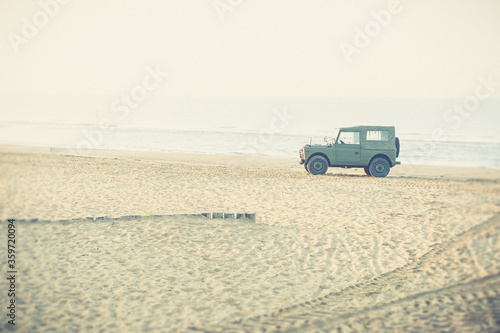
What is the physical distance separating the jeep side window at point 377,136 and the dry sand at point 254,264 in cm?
580

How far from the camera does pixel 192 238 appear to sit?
260 inches

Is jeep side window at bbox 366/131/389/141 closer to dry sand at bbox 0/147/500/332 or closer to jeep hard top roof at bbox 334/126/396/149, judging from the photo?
jeep hard top roof at bbox 334/126/396/149

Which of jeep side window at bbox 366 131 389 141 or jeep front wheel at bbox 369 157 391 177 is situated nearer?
jeep side window at bbox 366 131 389 141

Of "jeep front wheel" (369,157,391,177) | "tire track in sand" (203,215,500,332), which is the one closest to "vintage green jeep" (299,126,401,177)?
"jeep front wheel" (369,157,391,177)

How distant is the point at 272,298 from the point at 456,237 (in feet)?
11.8

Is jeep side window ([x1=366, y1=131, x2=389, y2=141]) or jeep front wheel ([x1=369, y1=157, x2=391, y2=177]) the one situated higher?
jeep side window ([x1=366, y1=131, x2=389, y2=141])

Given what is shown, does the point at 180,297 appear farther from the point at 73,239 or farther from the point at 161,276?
the point at 73,239

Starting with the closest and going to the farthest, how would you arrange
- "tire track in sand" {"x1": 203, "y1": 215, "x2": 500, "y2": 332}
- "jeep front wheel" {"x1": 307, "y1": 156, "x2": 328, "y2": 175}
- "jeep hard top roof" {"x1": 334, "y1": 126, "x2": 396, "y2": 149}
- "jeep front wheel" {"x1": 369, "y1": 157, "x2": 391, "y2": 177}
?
"tire track in sand" {"x1": 203, "y1": 215, "x2": 500, "y2": 332} < "jeep hard top roof" {"x1": 334, "y1": 126, "x2": 396, "y2": 149} < "jeep front wheel" {"x1": 369, "y1": 157, "x2": 391, "y2": 177} < "jeep front wheel" {"x1": 307, "y1": 156, "x2": 328, "y2": 175}

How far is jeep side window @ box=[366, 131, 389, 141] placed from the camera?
1496cm

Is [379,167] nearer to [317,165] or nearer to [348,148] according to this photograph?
[348,148]

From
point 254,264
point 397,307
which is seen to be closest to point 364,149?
point 254,264

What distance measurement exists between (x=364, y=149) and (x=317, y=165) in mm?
1962

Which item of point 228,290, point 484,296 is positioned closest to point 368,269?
point 484,296

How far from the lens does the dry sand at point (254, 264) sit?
4.04 metres
